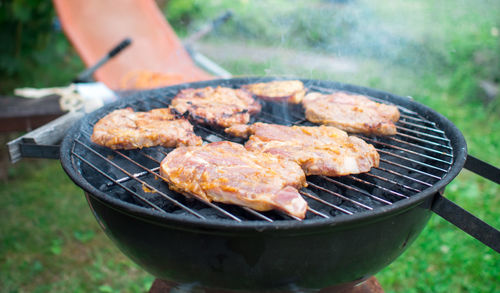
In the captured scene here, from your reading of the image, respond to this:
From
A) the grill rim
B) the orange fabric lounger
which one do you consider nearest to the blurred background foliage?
the orange fabric lounger

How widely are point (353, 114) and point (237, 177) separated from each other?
112cm

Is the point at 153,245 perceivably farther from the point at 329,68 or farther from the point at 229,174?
the point at 329,68

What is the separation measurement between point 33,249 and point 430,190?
3914 mm

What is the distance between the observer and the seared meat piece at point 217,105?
2498 mm

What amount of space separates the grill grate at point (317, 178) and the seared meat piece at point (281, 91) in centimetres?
53

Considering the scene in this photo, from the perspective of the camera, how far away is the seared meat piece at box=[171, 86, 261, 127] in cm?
250

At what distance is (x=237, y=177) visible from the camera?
1774mm

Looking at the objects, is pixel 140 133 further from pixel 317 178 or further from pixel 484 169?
pixel 484 169

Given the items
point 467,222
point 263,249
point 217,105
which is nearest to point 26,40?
point 217,105

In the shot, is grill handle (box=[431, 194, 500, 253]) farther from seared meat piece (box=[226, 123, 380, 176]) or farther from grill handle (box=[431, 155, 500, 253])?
seared meat piece (box=[226, 123, 380, 176])

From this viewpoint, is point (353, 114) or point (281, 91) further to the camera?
point (281, 91)

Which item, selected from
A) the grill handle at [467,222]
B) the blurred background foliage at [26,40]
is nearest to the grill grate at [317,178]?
the grill handle at [467,222]

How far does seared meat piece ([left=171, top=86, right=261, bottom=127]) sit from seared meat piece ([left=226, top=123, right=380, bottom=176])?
139mm

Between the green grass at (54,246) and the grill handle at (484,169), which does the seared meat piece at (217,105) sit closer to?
the grill handle at (484,169)
